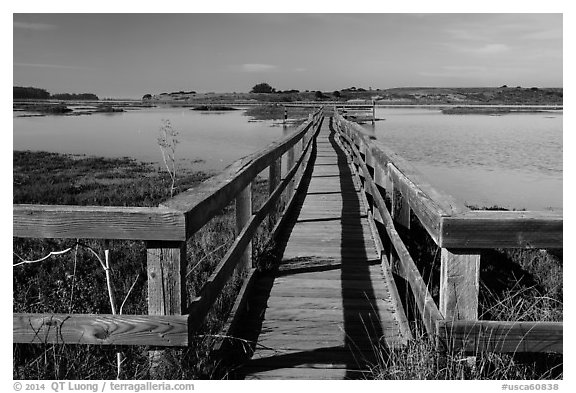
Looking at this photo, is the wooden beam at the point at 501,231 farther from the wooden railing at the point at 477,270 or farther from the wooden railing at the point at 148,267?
the wooden railing at the point at 148,267

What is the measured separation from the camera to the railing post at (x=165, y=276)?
8.79 ft

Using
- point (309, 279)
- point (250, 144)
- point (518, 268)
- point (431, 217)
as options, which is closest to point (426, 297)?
point (431, 217)

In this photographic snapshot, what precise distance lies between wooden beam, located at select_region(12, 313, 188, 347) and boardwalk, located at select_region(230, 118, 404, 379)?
81cm

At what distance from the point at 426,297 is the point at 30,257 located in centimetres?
639

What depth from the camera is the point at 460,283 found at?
2.75 metres

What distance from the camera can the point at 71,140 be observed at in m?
43.6

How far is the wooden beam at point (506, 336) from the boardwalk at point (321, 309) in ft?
2.19

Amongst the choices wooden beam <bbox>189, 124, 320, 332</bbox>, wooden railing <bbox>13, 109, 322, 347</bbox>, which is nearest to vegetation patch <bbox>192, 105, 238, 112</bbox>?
wooden beam <bbox>189, 124, 320, 332</bbox>

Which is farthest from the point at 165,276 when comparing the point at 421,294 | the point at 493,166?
the point at 493,166

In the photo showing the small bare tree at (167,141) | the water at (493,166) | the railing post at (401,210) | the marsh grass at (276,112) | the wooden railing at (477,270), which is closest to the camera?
the wooden railing at (477,270)

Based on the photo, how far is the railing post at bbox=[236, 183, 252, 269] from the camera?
197 inches

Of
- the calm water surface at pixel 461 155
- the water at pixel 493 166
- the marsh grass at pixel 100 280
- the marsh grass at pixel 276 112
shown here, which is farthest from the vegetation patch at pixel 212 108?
the marsh grass at pixel 100 280

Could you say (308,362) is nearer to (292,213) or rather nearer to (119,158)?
(292,213)

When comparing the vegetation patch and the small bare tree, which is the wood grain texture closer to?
the small bare tree
